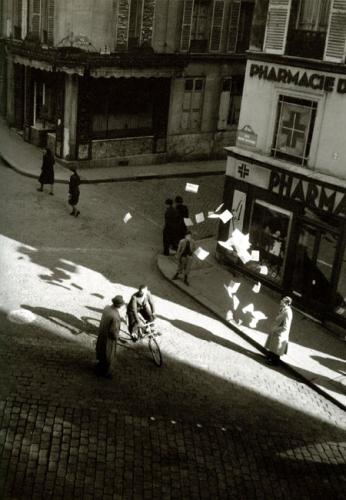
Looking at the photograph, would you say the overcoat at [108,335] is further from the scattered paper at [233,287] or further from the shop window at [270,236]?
the shop window at [270,236]

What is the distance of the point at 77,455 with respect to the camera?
30.8 ft

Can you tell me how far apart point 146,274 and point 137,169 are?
1125cm

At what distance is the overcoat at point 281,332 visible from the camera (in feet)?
42.3

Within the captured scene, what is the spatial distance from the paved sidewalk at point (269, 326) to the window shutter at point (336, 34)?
6.23m

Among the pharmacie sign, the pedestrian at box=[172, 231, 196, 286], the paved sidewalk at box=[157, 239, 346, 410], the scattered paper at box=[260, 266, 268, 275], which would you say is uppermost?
the pharmacie sign

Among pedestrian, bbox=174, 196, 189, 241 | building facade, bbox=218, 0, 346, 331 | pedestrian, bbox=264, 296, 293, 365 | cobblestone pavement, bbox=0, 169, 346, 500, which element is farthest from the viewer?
pedestrian, bbox=174, 196, 189, 241

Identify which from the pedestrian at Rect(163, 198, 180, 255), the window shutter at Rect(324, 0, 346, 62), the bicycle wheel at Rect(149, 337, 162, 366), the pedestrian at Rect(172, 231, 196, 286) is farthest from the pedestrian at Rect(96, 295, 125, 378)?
the window shutter at Rect(324, 0, 346, 62)

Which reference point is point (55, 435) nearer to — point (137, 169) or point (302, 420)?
point (302, 420)

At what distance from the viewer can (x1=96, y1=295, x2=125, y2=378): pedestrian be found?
11.3 metres

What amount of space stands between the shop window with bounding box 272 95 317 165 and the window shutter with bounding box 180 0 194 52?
13.0 metres

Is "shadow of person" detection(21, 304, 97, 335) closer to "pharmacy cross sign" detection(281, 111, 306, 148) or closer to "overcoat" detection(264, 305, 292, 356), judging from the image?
"overcoat" detection(264, 305, 292, 356)

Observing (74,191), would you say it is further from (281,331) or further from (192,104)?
(192,104)

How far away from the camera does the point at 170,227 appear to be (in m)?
18.1

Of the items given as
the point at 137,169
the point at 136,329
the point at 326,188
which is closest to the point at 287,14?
the point at 326,188
